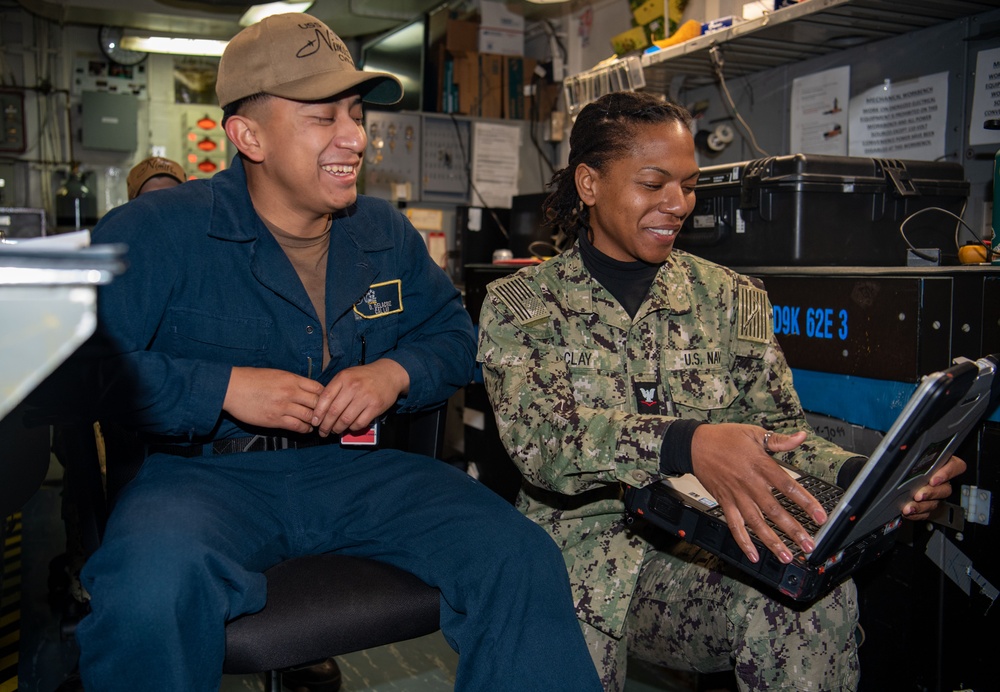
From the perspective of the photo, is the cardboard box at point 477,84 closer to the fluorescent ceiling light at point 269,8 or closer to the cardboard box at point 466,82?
the cardboard box at point 466,82

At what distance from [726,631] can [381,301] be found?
0.86m

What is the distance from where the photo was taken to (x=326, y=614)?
3.79 ft

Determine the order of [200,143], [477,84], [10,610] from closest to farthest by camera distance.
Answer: [10,610]
[477,84]
[200,143]

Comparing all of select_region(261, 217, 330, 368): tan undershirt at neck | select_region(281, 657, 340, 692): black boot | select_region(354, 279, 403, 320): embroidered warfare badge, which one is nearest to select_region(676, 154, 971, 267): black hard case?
select_region(354, 279, 403, 320): embroidered warfare badge

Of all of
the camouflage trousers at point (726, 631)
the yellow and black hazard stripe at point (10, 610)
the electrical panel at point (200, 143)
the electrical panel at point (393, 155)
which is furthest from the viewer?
the electrical panel at point (200, 143)

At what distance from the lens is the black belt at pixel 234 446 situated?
140 centimetres

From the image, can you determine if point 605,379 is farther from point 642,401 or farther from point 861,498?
point 861,498

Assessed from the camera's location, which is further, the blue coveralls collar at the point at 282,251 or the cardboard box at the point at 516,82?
the cardboard box at the point at 516,82

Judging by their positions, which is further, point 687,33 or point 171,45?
point 171,45

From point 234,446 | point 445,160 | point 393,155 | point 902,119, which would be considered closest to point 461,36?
point 445,160

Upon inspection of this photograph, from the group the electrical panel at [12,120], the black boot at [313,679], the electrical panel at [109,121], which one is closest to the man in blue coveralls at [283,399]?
the black boot at [313,679]

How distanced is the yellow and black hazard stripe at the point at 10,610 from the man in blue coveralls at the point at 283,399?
118 centimetres

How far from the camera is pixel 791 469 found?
4.57 ft

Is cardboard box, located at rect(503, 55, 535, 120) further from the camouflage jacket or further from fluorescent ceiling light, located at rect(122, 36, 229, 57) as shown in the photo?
the camouflage jacket
